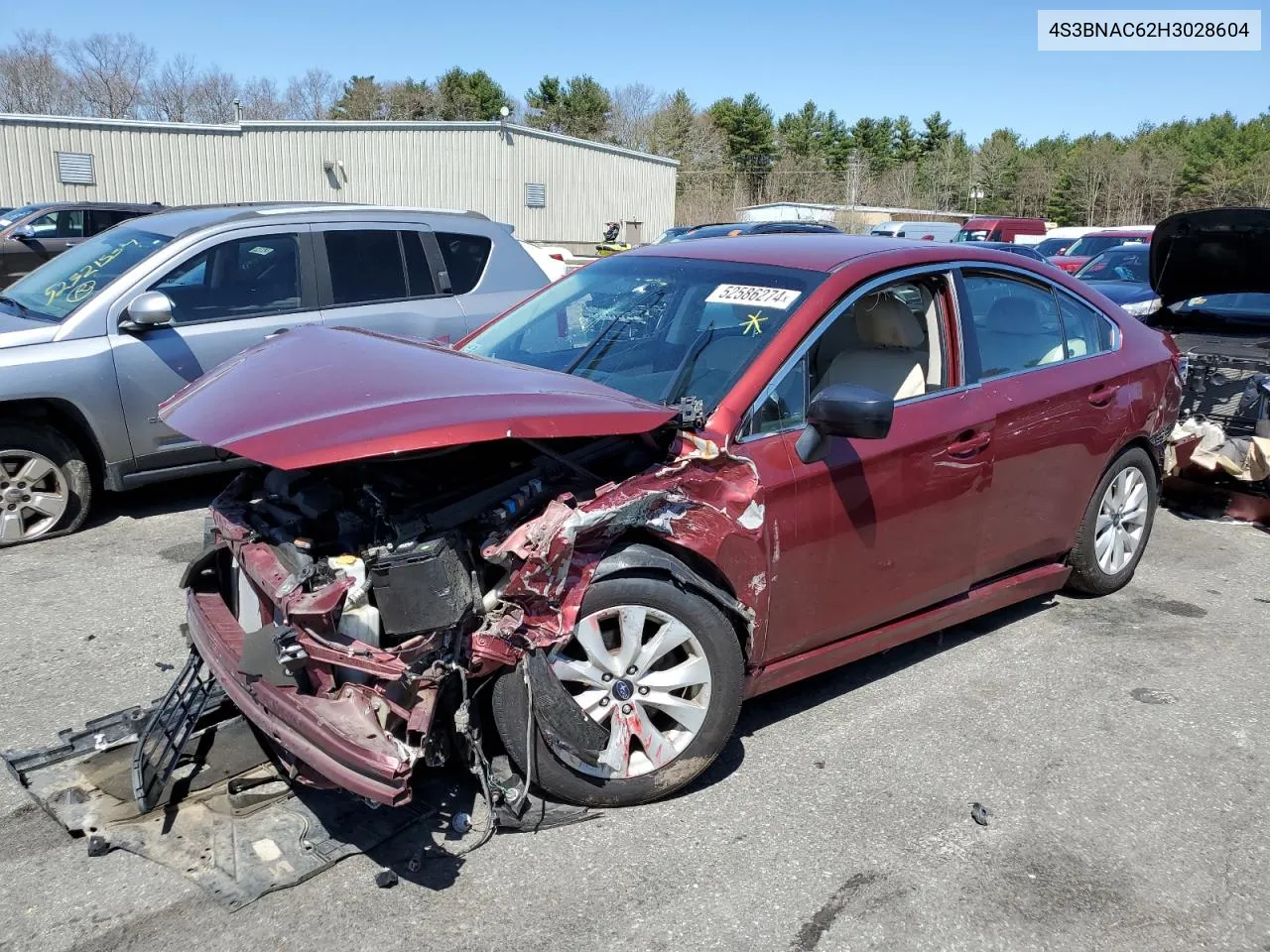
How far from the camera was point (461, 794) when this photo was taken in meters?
3.33

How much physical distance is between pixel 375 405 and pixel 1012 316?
2944mm

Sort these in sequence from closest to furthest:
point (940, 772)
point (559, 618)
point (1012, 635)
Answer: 1. point (559, 618)
2. point (940, 772)
3. point (1012, 635)

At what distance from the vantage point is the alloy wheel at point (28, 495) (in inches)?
225

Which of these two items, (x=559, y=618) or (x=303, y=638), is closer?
(x=303, y=638)

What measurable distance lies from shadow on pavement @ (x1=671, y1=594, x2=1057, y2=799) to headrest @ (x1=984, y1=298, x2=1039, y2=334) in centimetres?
146

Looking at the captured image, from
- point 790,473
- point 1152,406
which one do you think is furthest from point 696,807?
point 1152,406

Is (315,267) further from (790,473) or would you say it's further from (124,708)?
(790,473)

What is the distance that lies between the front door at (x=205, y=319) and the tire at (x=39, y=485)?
0.36m

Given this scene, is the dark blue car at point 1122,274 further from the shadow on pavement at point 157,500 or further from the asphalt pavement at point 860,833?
the shadow on pavement at point 157,500

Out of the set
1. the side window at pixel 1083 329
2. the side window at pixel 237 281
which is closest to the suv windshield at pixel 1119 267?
the side window at pixel 1083 329

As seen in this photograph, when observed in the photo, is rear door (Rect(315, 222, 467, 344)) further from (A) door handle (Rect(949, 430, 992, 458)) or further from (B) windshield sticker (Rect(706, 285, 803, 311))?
(A) door handle (Rect(949, 430, 992, 458))

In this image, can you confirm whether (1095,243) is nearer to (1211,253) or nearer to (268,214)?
(1211,253)

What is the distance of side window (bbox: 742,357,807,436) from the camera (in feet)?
11.3

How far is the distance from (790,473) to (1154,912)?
1.67 meters
